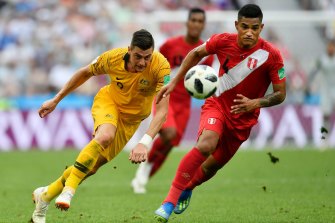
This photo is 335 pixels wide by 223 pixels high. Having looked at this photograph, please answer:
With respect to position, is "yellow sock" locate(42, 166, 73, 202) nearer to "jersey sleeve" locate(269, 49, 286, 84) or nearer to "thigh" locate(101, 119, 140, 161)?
"thigh" locate(101, 119, 140, 161)

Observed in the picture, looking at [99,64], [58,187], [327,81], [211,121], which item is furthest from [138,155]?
[327,81]

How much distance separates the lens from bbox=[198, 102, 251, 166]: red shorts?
395 inches

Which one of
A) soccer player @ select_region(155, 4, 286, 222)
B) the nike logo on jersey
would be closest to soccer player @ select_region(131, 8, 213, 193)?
soccer player @ select_region(155, 4, 286, 222)

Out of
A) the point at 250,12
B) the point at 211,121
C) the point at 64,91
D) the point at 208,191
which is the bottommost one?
the point at 208,191

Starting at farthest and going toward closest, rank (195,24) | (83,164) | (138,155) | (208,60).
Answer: (208,60) → (195,24) → (83,164) → (138,155)

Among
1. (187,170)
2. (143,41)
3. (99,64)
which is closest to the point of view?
(143,41)

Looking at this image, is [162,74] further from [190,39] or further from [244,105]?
[190,39]

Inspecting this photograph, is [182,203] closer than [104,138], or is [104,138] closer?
[104,138]

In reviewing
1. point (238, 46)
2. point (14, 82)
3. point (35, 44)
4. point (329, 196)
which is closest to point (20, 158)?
point (14, 82)

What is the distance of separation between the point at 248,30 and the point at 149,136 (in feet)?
5.70

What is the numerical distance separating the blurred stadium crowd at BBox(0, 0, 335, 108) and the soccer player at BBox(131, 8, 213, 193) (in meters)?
9.33

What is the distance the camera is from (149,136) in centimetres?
952

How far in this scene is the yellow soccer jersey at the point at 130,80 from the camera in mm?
10094

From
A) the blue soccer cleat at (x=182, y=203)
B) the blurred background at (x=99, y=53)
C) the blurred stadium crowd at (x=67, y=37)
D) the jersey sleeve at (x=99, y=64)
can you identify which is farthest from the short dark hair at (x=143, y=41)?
the blurred stadium crowd at (x=67, y=37)
